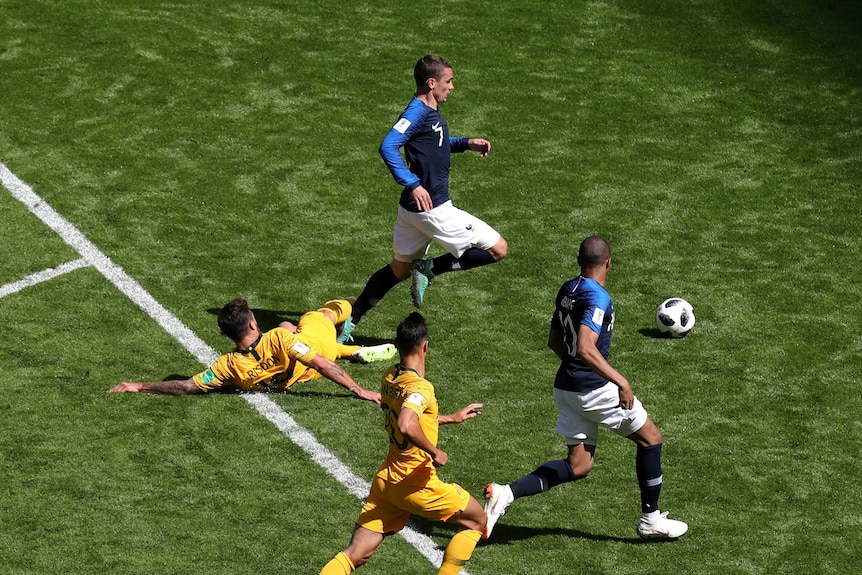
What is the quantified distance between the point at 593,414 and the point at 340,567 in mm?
2106

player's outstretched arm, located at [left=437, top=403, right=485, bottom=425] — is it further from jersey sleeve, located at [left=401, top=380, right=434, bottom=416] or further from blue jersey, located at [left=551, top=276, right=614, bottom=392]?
blue jersey, located at [left=551, top=276, right=614, bottom=392]

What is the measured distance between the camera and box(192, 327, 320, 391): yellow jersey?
10.4 metres

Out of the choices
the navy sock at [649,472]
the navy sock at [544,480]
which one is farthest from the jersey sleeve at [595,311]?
the navy sock at [544,480]

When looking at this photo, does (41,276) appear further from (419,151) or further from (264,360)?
(419,151)

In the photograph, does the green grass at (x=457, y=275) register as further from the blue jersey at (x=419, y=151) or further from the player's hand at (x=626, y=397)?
the blue jersey at (x=419, y=151)

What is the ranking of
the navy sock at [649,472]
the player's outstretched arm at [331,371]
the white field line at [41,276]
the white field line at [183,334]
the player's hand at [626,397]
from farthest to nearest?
the white field line at [41,276]
the player's outstretched arm at [331,371]
the white field line at [183,334]
the navy sock at [649,472]
the player's hand at [626,397]

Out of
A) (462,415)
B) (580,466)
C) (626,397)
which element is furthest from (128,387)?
(626,397)

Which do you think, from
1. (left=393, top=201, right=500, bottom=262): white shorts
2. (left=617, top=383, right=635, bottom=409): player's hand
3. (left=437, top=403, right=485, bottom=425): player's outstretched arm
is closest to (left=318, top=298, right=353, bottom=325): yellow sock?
(left=393, top=201, right=500, bottom=262): white shorts

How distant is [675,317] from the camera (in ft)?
37.5

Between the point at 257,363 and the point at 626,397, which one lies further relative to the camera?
the point at 257,363

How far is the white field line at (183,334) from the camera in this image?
954 centimetres

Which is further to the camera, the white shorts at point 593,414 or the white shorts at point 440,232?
the white shorts at point 440,232

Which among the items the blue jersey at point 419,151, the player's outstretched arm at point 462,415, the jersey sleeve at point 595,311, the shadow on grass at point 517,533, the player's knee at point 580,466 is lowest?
the shadow on grass at point 517,533

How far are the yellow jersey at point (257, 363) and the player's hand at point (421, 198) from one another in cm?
149
